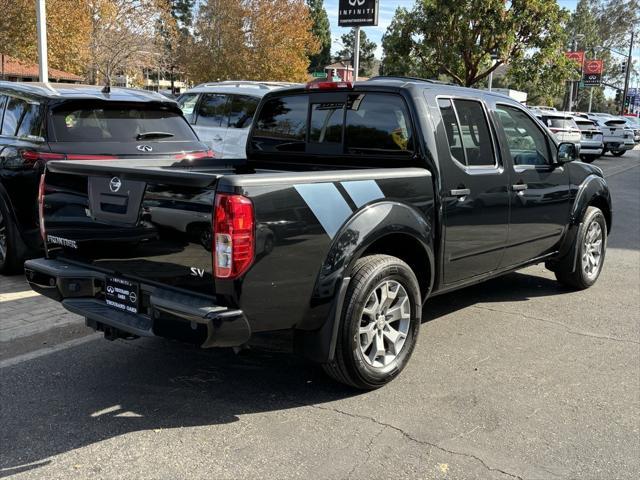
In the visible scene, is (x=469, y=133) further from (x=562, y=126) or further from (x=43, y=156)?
(x=562, y=126)

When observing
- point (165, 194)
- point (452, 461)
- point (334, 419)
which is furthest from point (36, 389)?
point (452, 461)

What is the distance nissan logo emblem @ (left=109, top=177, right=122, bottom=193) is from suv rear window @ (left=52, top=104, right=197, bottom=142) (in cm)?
281

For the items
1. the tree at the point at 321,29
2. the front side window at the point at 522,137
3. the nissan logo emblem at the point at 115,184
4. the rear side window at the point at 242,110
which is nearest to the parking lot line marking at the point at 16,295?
the nissan logo emblem at the point at 115,184

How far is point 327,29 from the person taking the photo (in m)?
83.9

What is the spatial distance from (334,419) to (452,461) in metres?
A: 0.72

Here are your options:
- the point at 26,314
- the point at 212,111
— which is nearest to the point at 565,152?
the point at 26,314

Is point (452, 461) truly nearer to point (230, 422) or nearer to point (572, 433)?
point (572, 433)

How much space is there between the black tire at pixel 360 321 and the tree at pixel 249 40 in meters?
35.5

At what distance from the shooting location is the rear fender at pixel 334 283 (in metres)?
3.48

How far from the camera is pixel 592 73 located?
62.9 m

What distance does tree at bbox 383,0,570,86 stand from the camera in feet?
70.6

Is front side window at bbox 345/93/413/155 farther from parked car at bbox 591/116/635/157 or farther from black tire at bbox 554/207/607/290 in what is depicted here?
Answer: parked car at bbox 591/116/635/157

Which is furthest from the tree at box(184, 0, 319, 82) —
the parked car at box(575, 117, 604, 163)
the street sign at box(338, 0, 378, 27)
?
the street sign at box(338, 0, 378, 27)

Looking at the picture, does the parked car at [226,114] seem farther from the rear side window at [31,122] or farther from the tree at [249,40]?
the tree at [249,40]
